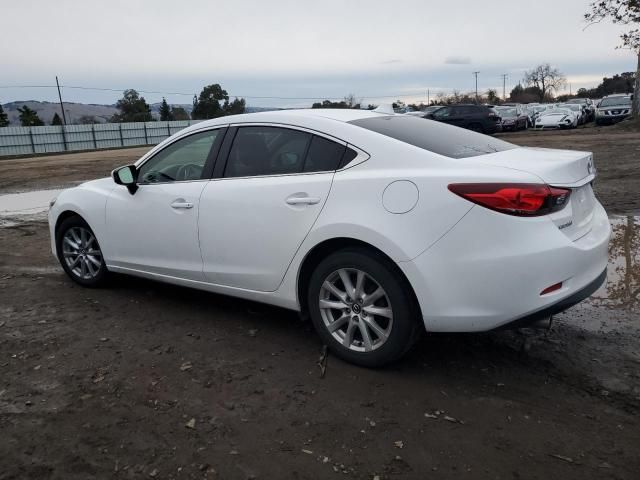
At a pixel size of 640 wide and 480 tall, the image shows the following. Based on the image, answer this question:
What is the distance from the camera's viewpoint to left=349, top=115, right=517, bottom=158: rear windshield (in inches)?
147

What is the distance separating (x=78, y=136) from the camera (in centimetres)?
4859

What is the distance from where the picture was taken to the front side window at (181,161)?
4617 mm

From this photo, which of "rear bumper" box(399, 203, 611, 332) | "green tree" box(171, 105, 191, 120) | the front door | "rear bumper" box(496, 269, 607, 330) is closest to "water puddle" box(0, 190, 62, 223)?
the front door

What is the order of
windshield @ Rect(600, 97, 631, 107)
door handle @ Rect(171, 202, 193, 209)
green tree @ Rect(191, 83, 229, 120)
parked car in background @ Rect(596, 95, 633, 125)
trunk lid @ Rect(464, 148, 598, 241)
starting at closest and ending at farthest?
trunk lid @ Rect(464, 148, 598, 241) → door handle @ Rect(171, 202, 193, 209) → parked car in background @ Rect(596, 95, 633, 125) → windshield @ Rect(600, 97, 631, 107) → green tree @ Rect(191, 83, 229, 120)

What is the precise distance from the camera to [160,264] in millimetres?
4816

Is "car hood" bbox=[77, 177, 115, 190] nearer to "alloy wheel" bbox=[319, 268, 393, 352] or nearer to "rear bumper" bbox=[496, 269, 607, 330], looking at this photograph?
"alloy wheel" bbox=[319, 268, 393, 352]

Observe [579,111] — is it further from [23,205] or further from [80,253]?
[80,253]

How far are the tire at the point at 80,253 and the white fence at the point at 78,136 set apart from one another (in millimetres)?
43319

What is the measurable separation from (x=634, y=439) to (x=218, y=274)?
112 inches

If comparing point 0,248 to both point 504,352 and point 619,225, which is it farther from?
point 619,225

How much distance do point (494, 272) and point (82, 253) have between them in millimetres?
4047

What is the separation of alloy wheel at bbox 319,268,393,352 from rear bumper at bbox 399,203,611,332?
301 millimetres

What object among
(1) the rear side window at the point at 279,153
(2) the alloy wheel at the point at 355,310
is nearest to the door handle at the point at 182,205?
(1) the rear side window at the point at 279,153

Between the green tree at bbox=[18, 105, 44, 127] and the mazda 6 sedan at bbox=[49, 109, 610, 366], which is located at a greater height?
the green tree at bbox=[18, 105, 44, 127]
